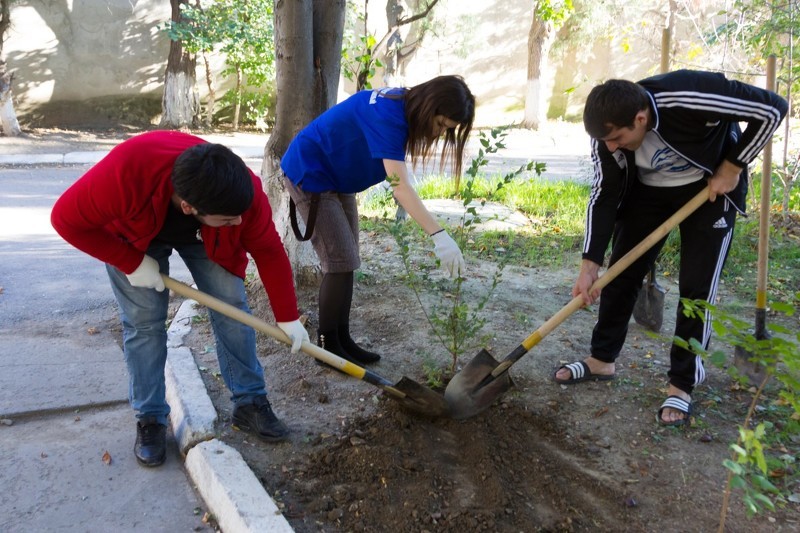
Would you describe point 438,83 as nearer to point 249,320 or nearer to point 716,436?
point 249,320

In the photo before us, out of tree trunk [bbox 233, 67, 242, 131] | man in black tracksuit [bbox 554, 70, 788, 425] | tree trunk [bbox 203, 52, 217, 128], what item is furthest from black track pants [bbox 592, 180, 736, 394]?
tree trunk [bbox 203, 52, 217, 128]

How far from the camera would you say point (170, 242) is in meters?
2.71

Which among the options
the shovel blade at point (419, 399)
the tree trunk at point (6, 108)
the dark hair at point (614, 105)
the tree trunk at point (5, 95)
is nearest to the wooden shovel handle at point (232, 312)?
the shovel blade at point (419, 399)

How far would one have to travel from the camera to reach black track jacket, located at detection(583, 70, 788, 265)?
273 centimetres

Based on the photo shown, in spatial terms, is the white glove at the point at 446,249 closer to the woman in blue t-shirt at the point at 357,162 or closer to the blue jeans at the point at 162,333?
the woman in blue t-shirt at the point at 357,162

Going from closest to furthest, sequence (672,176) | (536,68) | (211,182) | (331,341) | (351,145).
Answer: (211,182) → (672,176) → (351,145) → (331,341) → (536,68)

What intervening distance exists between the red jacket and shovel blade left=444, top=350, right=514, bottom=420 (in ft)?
3.50

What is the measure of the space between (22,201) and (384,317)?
232 inches

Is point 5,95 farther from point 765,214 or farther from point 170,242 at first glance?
point 765,214

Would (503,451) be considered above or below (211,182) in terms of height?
below

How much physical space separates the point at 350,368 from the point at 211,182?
1.11 meters

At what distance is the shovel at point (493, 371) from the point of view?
9.95ft

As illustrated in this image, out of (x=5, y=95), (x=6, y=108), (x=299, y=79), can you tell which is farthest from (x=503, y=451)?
(x=6, y=108)

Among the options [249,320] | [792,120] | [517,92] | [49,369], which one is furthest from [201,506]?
[517,92]
